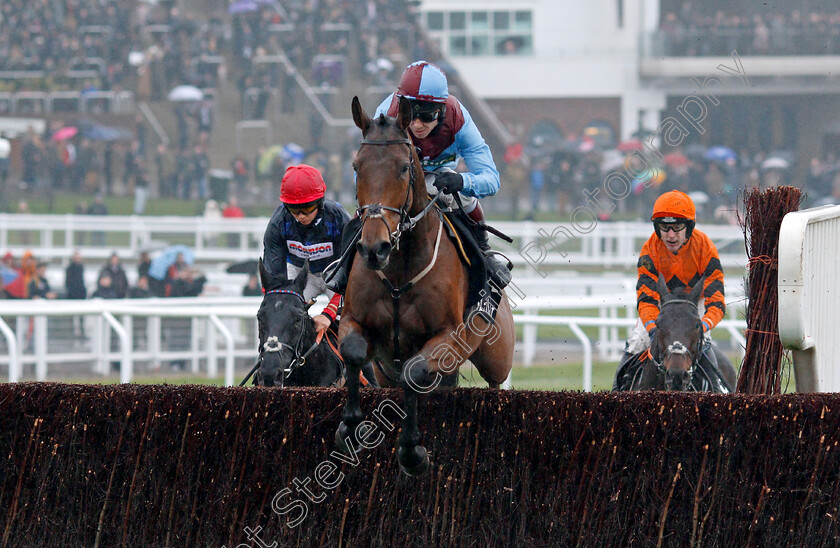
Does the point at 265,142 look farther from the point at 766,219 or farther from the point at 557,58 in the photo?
the point at 766,219

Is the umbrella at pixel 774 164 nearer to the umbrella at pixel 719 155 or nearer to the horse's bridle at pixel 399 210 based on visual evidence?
the umbrella at pixel 719 155

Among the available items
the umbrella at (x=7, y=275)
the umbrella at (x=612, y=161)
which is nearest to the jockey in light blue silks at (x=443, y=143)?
the umbrella at (x=7, y=275)

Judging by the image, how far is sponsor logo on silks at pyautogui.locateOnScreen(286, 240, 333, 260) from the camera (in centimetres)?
546

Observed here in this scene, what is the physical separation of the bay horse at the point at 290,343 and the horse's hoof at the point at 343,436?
3.37 ft

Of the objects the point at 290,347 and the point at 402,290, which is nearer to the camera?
the point at 402,290

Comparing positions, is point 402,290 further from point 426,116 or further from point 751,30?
point 751,30

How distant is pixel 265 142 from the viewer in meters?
26.2

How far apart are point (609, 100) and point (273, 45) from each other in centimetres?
1028

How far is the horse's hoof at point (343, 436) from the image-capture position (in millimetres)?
3881

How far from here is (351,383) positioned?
3.97 meters

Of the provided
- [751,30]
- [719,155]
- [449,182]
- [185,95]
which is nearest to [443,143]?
[449,182]

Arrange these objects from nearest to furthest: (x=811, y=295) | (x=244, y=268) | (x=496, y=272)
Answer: (x=811, y=295) → (x=496, y=272) → (x=244, y=268)

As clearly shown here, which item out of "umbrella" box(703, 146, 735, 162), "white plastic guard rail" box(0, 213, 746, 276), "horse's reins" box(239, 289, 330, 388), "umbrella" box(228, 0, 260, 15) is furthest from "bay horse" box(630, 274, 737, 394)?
"umbrella" box(228, 0, 260, 15)

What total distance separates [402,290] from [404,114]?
67 centimetres
